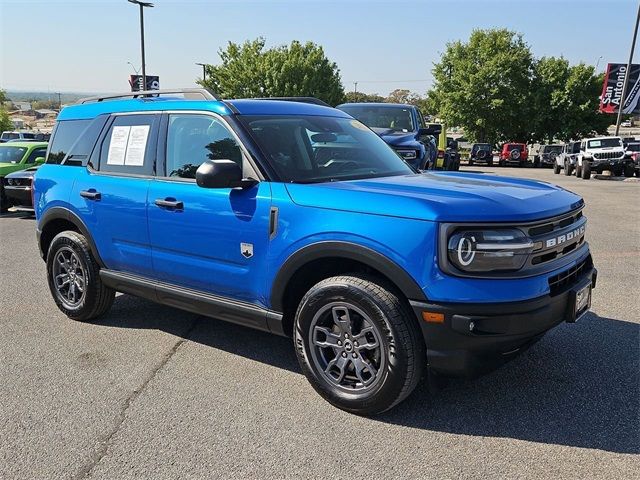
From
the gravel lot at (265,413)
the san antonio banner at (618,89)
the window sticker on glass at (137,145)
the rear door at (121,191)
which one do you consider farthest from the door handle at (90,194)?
the san antonio banner at (618,89)

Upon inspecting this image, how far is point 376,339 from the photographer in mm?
3123

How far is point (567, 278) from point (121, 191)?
3180mm

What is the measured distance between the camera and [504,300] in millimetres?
2830

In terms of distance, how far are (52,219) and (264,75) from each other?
45584 mm

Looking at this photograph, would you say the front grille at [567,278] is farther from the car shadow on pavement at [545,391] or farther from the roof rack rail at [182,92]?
the roof rack rail at [182,92]

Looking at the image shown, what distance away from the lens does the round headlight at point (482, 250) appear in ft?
9.32

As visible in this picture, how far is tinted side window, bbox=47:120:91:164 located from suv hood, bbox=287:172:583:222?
253cm

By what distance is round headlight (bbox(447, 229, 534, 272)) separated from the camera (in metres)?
2.84

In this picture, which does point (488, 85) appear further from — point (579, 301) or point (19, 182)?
point (579, 301)

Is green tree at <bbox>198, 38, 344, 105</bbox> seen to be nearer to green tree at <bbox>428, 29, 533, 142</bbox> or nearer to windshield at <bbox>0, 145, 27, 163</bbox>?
green tree at <bbox>428, 29, 533, 142</bbox>

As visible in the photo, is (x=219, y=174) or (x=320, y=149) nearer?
(x=219, y=174)

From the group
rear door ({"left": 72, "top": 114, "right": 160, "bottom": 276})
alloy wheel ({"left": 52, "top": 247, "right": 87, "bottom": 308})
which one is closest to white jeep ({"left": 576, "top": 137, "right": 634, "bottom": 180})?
rear door ({"left": 72, "top": 114, "right": 160, "bottom": 276})

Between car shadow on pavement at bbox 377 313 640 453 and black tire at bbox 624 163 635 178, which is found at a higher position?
black tire at bbox 624 163 635 178

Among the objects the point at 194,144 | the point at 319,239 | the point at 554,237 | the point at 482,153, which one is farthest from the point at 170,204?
the point at 482,153
